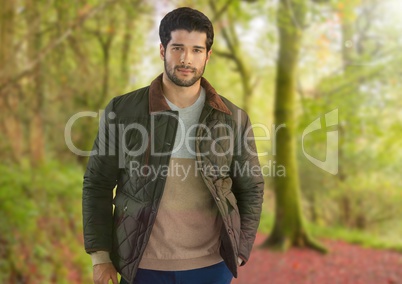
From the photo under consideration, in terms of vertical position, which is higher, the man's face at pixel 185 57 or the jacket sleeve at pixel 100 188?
the man's face at pixel 185 57

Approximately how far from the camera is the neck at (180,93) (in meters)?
2.15

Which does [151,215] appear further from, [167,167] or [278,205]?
[278,205]

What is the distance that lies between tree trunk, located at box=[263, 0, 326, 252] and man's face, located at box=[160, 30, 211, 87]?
8.53 m

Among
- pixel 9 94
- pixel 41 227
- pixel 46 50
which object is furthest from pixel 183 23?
pixel 9 94

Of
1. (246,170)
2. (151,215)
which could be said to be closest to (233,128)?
(246,170)

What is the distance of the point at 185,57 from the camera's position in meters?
2.04

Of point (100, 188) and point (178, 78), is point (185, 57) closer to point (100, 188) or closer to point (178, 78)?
point (178, 78)

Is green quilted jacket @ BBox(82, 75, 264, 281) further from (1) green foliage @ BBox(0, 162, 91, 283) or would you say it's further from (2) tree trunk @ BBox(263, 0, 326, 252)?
(2) tree trunk @ BBox(263, 0, 326, 252)

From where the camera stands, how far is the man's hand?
2.08m

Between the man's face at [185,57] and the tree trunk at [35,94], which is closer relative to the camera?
the man's face at [185,57]

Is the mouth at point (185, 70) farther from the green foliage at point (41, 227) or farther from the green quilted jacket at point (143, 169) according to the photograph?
the green foliage at point (41, 227)

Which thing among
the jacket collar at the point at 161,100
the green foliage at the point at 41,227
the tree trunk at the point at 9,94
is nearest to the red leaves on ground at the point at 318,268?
the green foliage at the point at 41,227

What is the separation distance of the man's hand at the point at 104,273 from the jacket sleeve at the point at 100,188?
78 mm

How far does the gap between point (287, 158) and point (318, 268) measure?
2.59m
